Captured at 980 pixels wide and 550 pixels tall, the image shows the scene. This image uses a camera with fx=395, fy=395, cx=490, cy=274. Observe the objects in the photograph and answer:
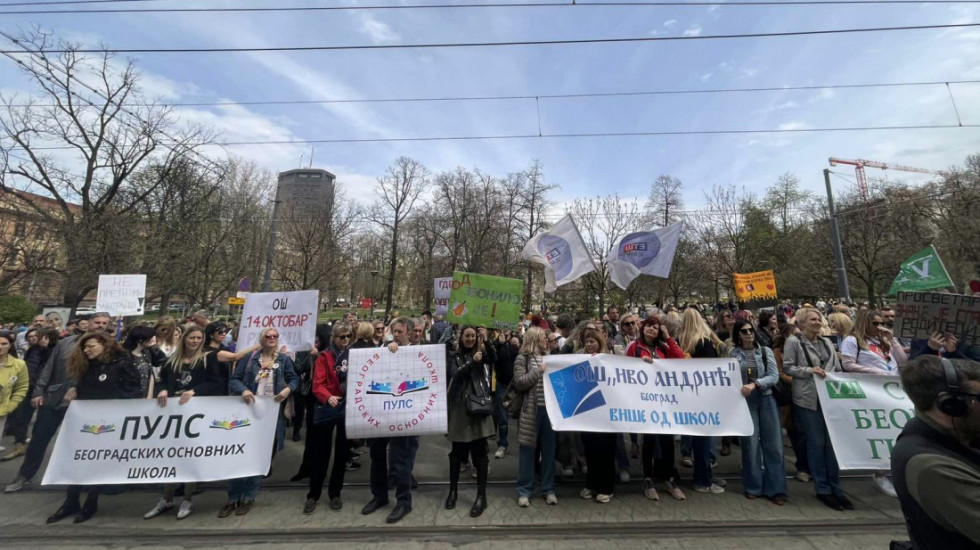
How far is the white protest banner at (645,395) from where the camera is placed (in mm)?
4523

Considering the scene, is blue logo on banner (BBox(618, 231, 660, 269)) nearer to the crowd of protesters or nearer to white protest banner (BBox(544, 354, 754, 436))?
the crowd of protesters

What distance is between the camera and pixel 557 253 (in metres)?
7.25

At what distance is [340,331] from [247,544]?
2311 millimetres

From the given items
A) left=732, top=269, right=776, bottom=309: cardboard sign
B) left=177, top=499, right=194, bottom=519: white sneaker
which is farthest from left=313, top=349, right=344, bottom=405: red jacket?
left=732, top=269, right=776, bottom=309: cardboard sign

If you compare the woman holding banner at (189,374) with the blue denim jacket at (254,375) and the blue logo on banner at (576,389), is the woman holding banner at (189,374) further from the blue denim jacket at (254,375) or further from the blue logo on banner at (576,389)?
the blue logo on banner at (576,389)

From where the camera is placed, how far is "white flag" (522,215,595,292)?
705 cm

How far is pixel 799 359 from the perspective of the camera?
4742 mm

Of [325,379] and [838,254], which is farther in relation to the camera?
[838,254]

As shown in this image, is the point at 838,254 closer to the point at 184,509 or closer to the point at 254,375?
the point at 254,375

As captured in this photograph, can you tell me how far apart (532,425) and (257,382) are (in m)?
3.29

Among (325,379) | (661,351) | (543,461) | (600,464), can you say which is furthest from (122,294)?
(661,351)

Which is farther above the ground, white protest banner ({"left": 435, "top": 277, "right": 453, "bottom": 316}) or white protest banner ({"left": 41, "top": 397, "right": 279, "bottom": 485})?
white protest banner ({"left": 435, "top": 277, "right": 453, "bottom": 316})

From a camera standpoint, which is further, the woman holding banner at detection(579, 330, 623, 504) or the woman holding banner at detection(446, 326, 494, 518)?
the woman holding banner at detection(579, 330, 623, 504)

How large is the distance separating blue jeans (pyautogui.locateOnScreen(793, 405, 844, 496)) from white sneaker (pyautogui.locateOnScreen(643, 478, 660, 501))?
1777 mm
